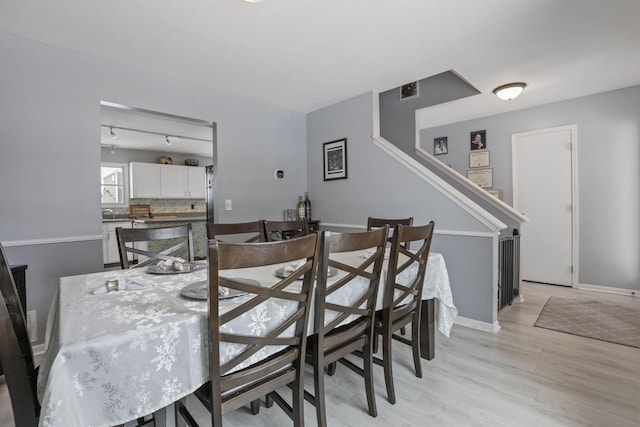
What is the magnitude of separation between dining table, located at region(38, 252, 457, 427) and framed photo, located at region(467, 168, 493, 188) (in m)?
4.39

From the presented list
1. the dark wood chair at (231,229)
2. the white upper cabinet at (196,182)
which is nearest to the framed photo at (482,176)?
the dark wood chair at (231,229)

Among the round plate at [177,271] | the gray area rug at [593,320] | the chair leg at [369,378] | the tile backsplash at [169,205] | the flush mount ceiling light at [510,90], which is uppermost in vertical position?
the flush mount ceiling light at [510,90]

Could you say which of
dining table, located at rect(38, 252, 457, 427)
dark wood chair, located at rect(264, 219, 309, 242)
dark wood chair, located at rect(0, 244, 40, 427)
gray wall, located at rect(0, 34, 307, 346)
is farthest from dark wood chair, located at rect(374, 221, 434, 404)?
gray wall, located at rect(0, 34, 307, 346)

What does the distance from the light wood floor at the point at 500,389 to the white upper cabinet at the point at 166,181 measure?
479cm

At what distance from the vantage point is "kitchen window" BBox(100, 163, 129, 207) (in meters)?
6.13

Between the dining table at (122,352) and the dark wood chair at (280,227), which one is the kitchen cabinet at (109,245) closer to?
the dark wood chair at (280,227)

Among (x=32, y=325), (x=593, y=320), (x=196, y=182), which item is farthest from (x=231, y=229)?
(x=196, y=182)

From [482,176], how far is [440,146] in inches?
34.0

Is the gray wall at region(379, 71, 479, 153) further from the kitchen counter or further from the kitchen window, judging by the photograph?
the kitchen window

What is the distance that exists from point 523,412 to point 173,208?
22.2ft

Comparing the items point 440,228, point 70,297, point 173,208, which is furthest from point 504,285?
point 173,208

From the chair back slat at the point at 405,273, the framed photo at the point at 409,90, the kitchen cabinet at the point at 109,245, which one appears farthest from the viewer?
the kitchen cabinet at the point at 109,245

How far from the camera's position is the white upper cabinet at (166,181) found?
5.99 metres

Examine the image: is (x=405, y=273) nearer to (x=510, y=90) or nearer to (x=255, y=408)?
(x=255, y=408)
